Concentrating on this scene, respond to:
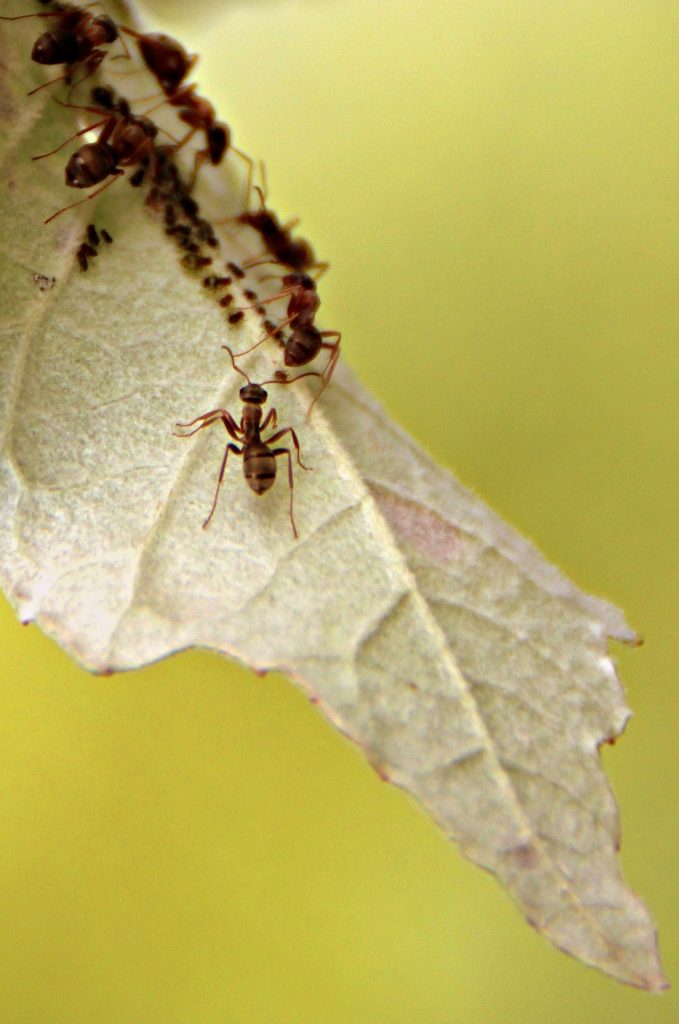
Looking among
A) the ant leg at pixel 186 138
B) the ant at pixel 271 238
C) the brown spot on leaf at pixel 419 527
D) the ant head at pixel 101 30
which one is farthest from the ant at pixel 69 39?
the brown spot on leaf at pixel 419 527

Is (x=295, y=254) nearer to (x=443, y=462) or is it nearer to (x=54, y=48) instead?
(x=443, y=462)

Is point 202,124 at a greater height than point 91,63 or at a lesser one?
greater

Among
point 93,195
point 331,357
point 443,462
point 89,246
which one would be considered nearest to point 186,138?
point 93,195

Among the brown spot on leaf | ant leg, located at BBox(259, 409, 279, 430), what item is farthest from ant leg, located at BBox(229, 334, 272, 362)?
the brown spot on leaf

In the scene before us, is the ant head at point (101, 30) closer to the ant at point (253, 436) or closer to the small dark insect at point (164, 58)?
the small dark insect at point (164, 58)

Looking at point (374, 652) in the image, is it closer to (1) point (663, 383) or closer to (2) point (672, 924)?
(2) point (672, 924)

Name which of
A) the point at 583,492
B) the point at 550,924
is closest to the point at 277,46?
the point at 583,492

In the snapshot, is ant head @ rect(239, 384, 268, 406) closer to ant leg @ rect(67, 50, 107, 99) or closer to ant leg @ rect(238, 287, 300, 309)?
ant leg @ rect(238, 287, 300, 309)
